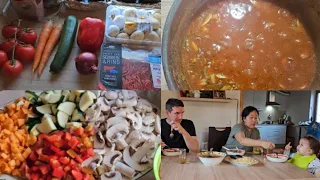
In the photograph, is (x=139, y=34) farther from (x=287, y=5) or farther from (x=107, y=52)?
(x=287, y=5)

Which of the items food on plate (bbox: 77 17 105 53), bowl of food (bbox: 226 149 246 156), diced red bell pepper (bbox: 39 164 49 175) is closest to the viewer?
diced red bell pepper (bbox: 39 164 49 175)

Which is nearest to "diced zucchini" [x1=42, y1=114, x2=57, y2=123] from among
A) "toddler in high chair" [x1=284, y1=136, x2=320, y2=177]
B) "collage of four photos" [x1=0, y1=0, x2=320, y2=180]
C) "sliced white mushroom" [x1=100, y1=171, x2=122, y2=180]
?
"collage of four photos" [x1=0, y1=0, x2=320, y2=180]

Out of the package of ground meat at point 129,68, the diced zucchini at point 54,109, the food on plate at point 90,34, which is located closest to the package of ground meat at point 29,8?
the food on plate at point 90,34

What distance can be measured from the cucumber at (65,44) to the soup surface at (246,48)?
39 centimetres

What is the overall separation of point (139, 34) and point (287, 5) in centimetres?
54

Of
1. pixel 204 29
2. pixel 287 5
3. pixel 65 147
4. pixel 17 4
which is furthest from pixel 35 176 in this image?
pixel 287 5

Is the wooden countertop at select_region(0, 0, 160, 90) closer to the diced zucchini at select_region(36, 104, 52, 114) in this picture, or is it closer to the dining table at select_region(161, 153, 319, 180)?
the diced zucchini at select_region(36, 104, 52, 114)

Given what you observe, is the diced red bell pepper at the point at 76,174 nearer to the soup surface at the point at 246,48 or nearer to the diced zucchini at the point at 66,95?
the diced zucchini at the point at 66,95

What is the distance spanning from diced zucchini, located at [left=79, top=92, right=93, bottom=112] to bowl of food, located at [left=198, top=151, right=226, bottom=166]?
1.20 ft

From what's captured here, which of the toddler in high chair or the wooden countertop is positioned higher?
the wooden countertop

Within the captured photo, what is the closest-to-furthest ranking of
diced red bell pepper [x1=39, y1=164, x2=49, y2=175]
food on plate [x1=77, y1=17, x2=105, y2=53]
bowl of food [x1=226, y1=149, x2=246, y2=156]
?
diced red bell pepper [x1=39, y1=164, x2=49, y2=175] → bowl of food [x1=226, y1=149, x2=246, y2=156] → food on plate [x1=77, y1=17, x2=105, y2=53]

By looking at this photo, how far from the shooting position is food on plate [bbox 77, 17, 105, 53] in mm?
1130

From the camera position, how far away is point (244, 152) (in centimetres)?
102

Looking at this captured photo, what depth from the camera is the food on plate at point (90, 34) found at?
1.13 metres
